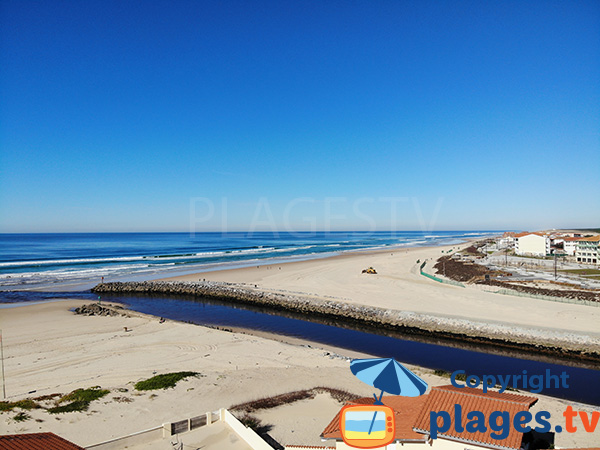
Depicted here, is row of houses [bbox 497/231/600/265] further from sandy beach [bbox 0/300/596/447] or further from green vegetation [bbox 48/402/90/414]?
green vegetation [bbox 48/402/90/414]

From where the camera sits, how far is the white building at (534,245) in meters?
67.3

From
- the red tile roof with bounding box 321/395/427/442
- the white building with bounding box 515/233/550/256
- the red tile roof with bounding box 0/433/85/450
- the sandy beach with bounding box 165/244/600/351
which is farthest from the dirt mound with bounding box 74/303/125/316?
the white building with bounding box 515/233/550/256

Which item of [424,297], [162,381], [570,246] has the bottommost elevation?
[424,297]

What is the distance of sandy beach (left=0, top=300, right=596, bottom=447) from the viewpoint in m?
10.9

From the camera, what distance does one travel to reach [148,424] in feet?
35.6

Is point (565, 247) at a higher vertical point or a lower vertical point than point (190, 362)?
higher

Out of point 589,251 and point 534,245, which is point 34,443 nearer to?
point 589,251

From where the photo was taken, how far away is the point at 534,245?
68750 mm

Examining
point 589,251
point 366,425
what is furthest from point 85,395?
point 589,251

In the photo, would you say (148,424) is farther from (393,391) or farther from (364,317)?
(364,317)

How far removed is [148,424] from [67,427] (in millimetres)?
2315

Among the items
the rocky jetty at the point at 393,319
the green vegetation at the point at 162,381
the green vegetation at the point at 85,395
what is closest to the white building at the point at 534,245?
the rocky jetty at the point at 393,319

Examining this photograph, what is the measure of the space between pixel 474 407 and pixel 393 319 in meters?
18.4

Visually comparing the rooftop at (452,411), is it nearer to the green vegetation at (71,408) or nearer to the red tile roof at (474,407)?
the red tile roof at (474,407)
